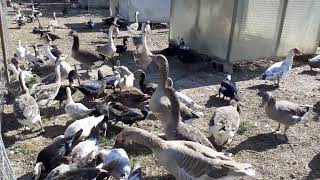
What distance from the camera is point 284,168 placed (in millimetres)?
6461

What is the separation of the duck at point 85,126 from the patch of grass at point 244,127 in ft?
8.64

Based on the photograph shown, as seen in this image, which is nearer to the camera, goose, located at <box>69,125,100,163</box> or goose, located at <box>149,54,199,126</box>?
goose, located at <box>69,125,100,163</box>

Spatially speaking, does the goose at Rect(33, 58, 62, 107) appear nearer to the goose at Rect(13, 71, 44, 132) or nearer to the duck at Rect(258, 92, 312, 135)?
the goose at Rect(13, 71, 44, 132)

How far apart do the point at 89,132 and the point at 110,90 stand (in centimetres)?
304

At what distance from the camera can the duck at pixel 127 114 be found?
7148mm

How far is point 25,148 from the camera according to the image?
6688 mm

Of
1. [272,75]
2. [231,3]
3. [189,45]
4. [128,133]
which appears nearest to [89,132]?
[128,133]

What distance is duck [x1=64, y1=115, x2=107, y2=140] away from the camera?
6.44 m

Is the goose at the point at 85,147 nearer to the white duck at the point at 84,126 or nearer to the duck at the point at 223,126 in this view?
the white duck at the point at 84,126

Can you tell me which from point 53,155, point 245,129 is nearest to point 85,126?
point 53,155

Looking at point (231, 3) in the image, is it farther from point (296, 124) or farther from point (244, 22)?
point (296, 124)

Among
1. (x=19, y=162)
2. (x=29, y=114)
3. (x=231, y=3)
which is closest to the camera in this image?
(x=19, y=162)

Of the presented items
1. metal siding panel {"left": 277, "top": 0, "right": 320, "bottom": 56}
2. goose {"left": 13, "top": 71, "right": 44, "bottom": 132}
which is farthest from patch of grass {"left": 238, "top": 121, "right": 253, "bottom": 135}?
metal siding panel {"left": 277, "top": 0, "right": 320, "bottom": 56}

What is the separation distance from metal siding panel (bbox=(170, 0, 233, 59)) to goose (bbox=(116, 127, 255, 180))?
20.2 feet
